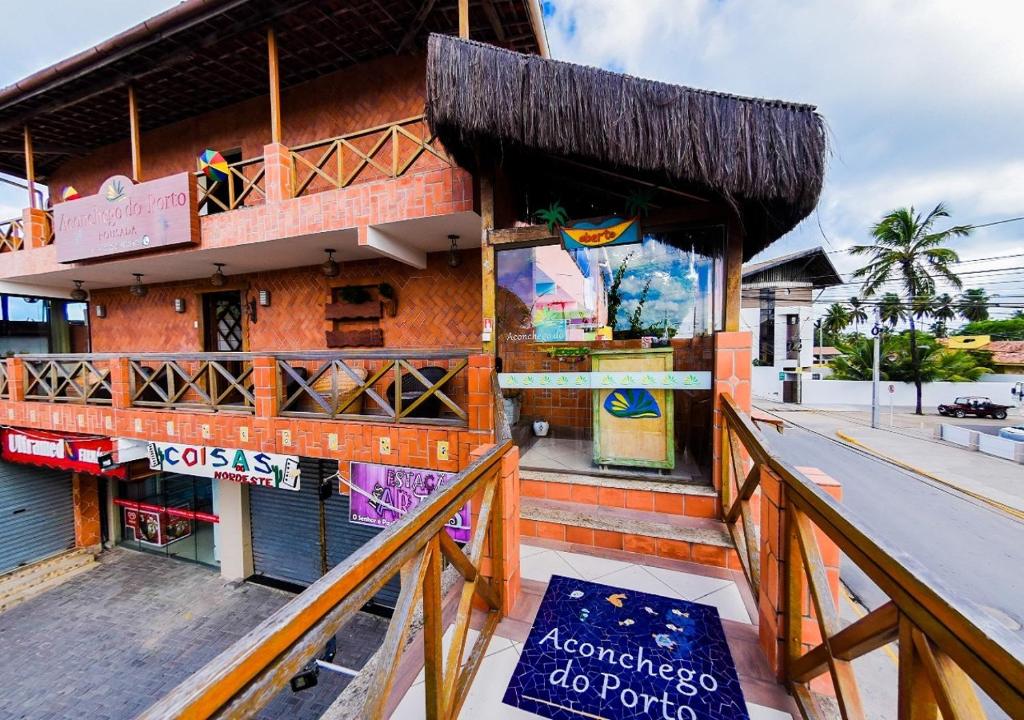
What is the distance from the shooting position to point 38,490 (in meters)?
7.82

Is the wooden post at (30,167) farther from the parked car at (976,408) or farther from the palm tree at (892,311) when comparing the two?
the parked car at (976,408)

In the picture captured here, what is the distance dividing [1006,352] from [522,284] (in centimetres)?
3785

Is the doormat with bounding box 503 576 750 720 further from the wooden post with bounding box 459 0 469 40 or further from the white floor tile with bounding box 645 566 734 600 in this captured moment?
the wooden post with bounding box 459 0 469 40

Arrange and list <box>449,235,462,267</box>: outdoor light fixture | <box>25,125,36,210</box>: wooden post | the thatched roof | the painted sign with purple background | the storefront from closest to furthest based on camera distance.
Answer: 1. the thatched roof
2. the painted sign with purple background
3. <box>449,235,462,267</box>: outdoor light fixture
4. the storefront
5. <box>25,125,36,210</box>: wooden post

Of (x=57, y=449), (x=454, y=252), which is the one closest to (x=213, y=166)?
(x=454, y=252)

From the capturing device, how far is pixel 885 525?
674 cm

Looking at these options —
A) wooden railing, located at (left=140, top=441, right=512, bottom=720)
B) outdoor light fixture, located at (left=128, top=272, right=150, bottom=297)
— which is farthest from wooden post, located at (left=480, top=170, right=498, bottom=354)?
outdoor light fixture, located at (left=128, top=272, right=150, bottom=297)

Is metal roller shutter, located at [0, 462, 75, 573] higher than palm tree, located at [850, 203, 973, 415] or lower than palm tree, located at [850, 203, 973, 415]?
lower

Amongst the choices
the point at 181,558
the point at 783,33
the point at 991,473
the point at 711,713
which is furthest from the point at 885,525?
the point at 181,558

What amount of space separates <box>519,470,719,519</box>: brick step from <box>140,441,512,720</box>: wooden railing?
1.33 m

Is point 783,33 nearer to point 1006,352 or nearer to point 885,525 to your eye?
point 885,525

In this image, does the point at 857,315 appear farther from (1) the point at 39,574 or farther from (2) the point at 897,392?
(1) the point at 39,574

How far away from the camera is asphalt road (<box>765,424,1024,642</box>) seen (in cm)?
521

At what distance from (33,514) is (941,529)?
55.4 feet
